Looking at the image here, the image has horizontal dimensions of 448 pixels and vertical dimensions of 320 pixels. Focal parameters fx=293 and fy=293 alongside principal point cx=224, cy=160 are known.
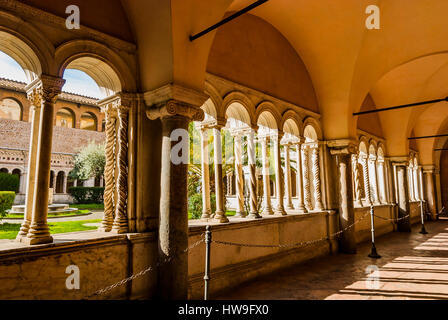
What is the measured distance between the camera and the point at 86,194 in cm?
1947

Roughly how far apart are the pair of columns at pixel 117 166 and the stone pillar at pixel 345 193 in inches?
207

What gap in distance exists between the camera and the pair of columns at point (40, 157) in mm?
2957

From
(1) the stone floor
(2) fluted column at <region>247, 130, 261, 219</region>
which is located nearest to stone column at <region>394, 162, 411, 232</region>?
(1) the stone floor

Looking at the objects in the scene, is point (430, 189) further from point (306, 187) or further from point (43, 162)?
point (43, 162)

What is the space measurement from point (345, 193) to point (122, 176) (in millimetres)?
5353

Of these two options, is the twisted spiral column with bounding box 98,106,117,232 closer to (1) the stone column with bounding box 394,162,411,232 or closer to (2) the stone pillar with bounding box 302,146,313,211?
(2) the stone pillar with bounding box 302,146,313,211

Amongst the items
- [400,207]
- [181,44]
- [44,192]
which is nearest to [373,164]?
[400,207]

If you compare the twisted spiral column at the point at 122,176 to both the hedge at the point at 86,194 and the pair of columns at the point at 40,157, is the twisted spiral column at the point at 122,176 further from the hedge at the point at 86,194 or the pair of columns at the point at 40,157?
the hedge at the point at 86,194

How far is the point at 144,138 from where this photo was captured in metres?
3.76

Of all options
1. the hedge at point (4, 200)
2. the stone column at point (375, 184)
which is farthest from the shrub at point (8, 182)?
the stone column at point (375, 184)

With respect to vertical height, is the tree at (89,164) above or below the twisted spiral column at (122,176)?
above

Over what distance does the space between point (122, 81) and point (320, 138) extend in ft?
17.1

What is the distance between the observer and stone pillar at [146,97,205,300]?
3.37 meters
